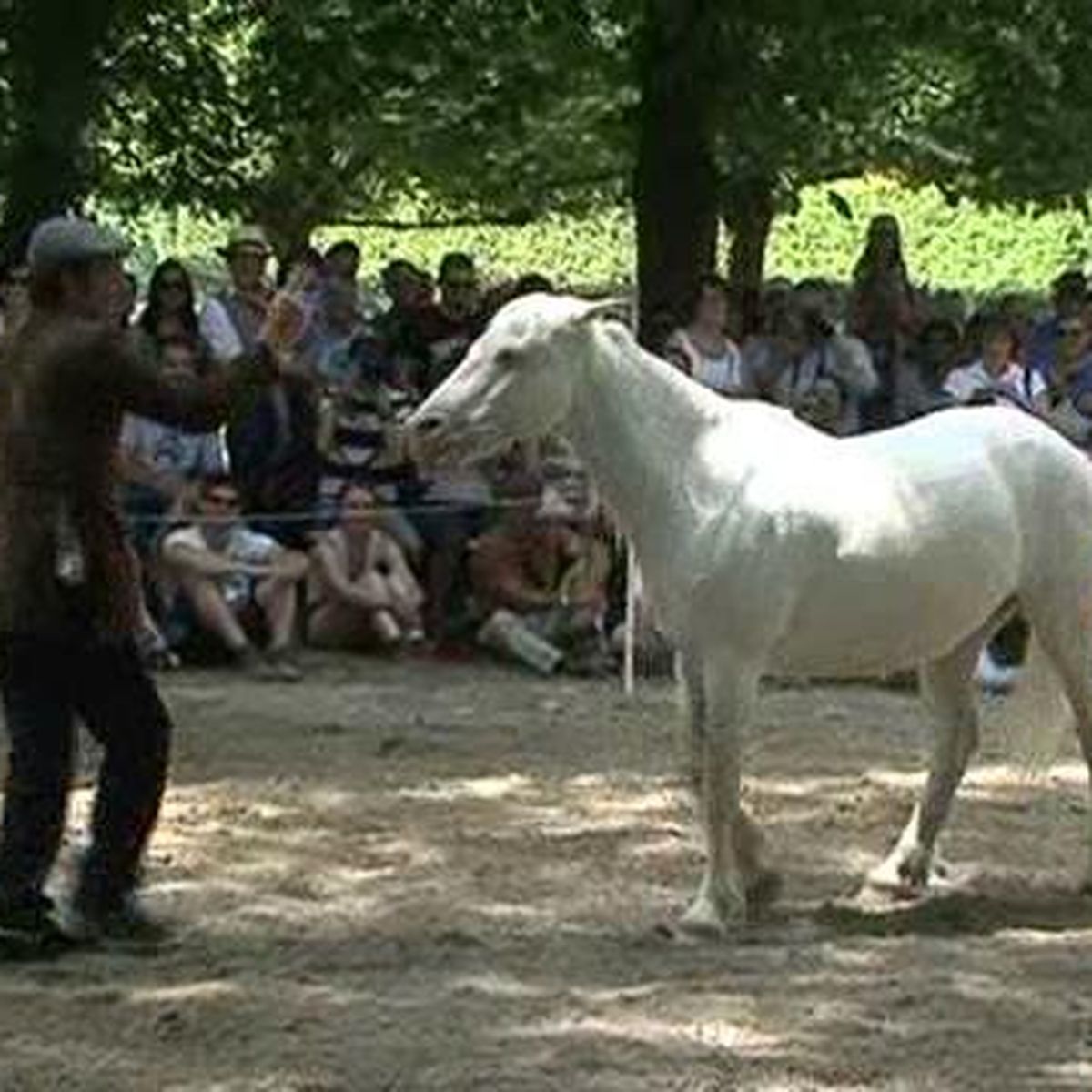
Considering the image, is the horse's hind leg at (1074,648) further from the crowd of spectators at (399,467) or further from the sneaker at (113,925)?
the crowd of spectators at (399,467)

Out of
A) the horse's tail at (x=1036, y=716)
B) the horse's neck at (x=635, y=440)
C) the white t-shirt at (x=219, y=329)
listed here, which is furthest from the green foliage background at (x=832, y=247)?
the horse's neck at (x=635, y=440)

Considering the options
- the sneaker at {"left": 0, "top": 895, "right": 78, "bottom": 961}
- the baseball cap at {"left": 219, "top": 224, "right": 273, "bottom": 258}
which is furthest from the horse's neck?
the baseball cap at {"left": 219, "top": 224, "right": 273, "bottom": 258}

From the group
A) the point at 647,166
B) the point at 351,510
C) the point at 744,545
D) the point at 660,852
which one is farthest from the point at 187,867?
the point at 647,166

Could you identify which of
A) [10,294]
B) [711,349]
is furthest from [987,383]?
[10,294]

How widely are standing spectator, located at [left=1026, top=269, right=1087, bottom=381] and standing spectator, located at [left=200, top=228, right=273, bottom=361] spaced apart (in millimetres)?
4353

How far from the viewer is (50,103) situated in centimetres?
1385

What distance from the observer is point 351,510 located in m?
13.8

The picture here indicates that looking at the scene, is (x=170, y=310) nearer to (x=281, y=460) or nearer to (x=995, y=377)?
(x=281, y=460)

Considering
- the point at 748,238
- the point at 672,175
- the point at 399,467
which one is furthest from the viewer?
the point at 748,238

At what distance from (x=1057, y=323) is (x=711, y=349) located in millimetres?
2807

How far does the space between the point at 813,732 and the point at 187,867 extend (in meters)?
3.70

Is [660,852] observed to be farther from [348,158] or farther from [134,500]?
[348,158]

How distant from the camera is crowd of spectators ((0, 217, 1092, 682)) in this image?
13.4 metres

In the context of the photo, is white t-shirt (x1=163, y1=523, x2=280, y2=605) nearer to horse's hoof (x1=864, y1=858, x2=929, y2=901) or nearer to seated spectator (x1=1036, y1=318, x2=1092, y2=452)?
seated spectator (x1=1036, y1=318, x2=1092, y2=452)
